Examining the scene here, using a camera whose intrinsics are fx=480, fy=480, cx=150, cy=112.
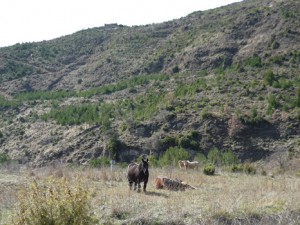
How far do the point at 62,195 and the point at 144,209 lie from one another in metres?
5.53

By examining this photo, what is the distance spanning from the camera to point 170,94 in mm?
48125

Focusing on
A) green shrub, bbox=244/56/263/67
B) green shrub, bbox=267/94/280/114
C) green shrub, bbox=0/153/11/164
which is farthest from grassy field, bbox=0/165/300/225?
green shrub, bbox=244/56/263/67

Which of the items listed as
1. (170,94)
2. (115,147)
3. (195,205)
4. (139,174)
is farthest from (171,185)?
(170,94)

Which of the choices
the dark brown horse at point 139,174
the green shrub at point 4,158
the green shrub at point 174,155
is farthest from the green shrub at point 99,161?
the dark brown horse at point 139,174

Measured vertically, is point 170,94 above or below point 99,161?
above

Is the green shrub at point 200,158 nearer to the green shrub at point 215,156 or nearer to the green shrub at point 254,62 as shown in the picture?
the green shrub at point 215,156

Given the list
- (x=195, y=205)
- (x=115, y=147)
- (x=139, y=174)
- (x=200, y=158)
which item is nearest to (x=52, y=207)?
Answer: (x=195, y=205)

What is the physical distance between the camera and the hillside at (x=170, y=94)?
130 feet

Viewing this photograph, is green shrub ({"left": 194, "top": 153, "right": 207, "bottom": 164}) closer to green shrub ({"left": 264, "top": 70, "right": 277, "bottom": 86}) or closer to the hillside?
the hillside

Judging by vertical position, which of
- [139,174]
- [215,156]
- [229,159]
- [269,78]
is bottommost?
[215,156]

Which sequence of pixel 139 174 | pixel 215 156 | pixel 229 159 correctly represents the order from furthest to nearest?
pixel 215 156 → pixel 229 159 → pixel 139 174

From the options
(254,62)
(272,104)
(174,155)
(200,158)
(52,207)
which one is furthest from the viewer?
(254,62)

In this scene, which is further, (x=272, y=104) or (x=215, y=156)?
(x=272, y=104)

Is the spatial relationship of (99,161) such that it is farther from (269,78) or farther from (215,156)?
(269,78)
